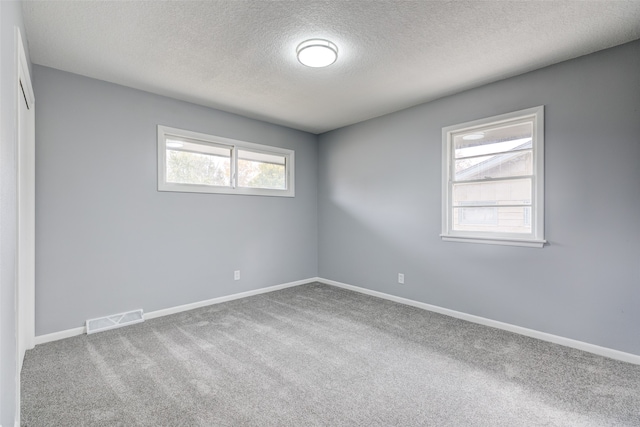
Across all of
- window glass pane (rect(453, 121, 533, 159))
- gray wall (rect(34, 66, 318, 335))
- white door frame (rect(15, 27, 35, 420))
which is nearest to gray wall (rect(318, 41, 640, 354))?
window glass pane (rect(453, 121, 533, 159))

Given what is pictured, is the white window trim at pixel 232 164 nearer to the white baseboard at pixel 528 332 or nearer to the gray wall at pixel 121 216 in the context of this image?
the gray wall at pixel 121 216

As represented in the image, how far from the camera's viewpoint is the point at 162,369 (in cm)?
237

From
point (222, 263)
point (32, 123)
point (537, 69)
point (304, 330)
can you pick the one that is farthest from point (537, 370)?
point (32, 123)

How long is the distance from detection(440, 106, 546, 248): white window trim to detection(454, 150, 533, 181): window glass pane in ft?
0.31

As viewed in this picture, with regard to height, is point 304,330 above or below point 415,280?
A: below

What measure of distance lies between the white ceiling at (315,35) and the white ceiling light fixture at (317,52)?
0.21 ft

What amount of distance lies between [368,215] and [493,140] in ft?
6.20

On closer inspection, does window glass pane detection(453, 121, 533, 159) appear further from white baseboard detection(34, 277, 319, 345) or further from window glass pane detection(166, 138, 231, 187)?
white baseboard detection(34, 277, 319, 345)

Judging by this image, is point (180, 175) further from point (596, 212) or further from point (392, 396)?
point (596, 212)

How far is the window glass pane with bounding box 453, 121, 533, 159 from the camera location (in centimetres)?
312

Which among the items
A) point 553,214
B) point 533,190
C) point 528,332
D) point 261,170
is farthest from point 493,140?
point 261,170

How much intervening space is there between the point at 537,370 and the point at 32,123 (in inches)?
187

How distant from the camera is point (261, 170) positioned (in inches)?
183

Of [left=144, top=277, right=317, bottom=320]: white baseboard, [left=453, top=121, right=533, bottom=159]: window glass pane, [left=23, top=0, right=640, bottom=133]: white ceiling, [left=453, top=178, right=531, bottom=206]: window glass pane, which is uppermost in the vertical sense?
[left=23, top=0, right=640, bottom=133]: white ceiling
